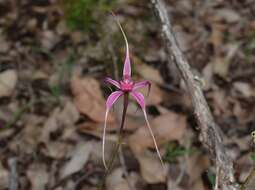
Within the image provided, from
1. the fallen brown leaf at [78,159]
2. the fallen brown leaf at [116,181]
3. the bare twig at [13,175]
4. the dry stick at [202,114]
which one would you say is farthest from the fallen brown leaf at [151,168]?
the bare twig at [13,175]

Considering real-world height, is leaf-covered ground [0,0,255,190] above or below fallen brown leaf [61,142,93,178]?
above

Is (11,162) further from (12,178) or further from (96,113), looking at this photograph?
(96,113)

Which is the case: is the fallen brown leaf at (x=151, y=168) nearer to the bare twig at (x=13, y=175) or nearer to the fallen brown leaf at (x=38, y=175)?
the fallen brown leaf at (x=38, y=175)

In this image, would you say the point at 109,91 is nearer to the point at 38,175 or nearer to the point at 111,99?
the point at 38,175

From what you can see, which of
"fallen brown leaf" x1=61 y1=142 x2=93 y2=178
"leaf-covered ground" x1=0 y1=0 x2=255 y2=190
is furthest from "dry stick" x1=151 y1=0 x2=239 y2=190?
"fallen brown leaf" x1=61 y1=142 x2=93 y2=178

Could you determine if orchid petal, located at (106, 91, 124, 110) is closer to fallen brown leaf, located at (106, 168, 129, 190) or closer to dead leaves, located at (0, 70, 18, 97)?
fallen brown leaf, located at (106, 168, 129, 190)

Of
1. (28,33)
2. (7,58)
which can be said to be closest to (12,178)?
(7,58)

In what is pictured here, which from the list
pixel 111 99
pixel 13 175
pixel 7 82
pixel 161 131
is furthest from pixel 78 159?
pixel 111 99

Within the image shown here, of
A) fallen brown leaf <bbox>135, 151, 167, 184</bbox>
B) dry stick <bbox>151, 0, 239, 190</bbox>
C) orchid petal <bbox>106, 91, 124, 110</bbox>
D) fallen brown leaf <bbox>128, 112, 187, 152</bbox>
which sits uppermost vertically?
orchid petal <bbox>106, 91, 124, 110</bbox>
